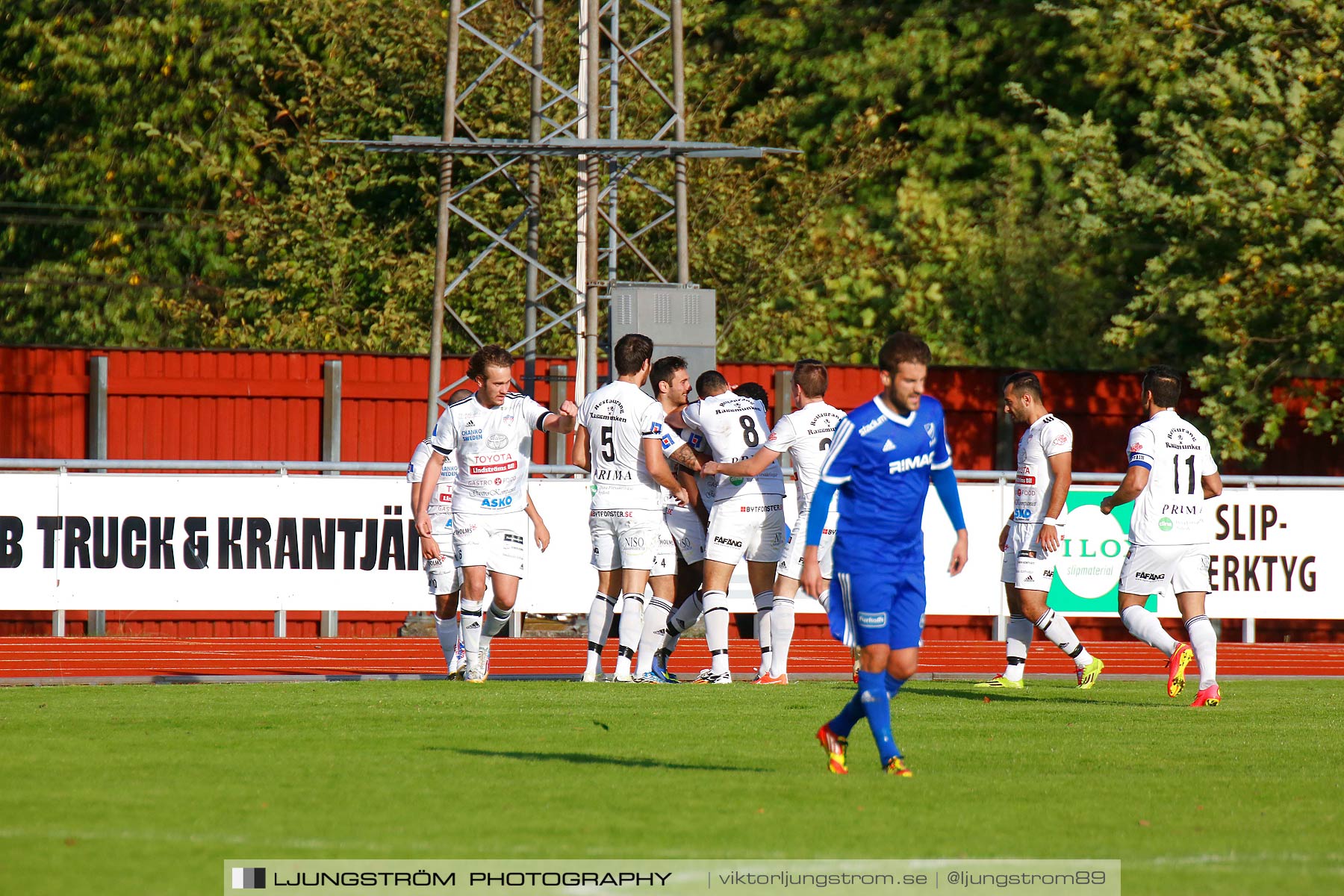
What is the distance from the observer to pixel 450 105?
67.4ft

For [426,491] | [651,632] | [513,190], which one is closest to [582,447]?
[426,491]

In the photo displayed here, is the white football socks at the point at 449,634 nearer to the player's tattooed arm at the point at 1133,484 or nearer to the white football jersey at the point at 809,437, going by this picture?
the white football jersey at the point at 809,437

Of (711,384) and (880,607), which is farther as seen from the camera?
(711,384)

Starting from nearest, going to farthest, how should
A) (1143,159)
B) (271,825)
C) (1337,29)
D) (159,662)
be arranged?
(271,825)
(159,662)
(1337,29)
(1143,159)

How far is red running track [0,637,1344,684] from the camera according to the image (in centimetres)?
1490

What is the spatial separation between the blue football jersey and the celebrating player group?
3128mm

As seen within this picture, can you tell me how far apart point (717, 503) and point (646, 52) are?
18.4m

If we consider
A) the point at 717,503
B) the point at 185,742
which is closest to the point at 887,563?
the point at 185,742

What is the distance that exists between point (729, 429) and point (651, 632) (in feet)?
5.24

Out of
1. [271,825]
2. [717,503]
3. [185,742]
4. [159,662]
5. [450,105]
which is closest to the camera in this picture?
[271,825]

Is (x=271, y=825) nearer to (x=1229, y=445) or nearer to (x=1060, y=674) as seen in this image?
(x=1060, y=674)

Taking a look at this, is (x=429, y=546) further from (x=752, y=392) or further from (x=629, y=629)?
(x=752, y=392)

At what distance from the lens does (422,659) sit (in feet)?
52.2

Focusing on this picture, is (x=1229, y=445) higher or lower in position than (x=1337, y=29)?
lower
